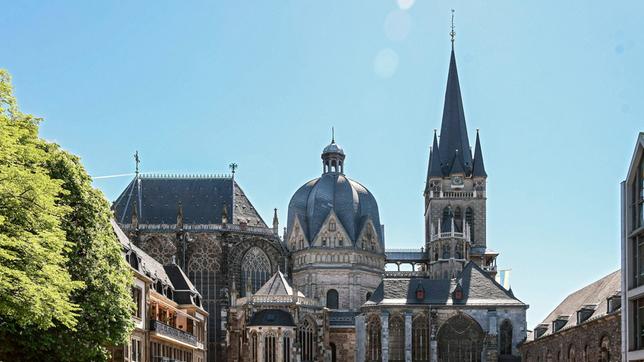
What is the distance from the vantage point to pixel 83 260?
3959 centimetres

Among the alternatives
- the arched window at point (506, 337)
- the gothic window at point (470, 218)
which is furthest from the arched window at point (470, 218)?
the arched window at point (506, 337)

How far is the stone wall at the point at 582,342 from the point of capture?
2021 inches

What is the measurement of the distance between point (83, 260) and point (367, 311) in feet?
151

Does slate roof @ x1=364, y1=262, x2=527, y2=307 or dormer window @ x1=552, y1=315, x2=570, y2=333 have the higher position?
slate roof @ x1=364, y1=262, x2=527, y2=307

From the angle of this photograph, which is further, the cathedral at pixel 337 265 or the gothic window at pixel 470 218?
the gothic window at pixel 470 218

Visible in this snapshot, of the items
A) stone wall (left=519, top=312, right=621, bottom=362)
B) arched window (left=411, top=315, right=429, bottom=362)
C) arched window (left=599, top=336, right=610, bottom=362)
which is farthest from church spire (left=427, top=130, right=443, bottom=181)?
arched window (left=599, top=336, right=610, bottom=362)

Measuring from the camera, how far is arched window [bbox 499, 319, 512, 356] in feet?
265

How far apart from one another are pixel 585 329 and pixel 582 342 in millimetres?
1462

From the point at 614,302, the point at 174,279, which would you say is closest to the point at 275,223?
the point at 174,279

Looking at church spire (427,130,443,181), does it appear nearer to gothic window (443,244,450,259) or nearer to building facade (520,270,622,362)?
gothic window (443,244,450,259)

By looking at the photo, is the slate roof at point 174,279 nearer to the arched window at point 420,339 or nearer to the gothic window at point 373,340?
the gothic window at point 373,340

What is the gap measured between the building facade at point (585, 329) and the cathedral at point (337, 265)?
26.4 feet

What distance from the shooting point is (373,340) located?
8194cm

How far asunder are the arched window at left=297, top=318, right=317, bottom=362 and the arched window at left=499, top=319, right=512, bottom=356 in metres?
16.4
